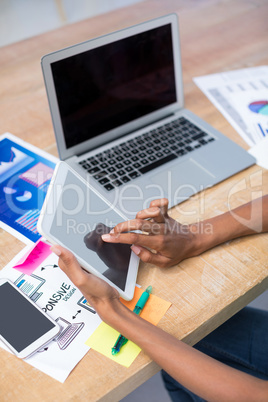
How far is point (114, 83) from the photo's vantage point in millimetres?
1025

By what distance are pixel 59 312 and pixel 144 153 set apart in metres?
0.45

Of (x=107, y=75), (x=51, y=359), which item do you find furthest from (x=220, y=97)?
(x=51, y=359)

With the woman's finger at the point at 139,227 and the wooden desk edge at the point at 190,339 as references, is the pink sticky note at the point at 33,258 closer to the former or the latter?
the woman's finger at the point at 139,227

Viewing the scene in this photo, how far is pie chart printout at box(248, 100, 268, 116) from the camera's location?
1.18m

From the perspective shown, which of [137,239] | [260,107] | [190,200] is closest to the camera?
[137,239]

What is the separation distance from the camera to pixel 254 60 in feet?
4.52

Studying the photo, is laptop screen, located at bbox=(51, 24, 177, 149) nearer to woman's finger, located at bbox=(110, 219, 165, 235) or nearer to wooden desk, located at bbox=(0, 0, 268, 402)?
wooden desk, located at bbox=(0, 0, 268, 402)

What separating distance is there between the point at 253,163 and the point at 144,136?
0.93ft

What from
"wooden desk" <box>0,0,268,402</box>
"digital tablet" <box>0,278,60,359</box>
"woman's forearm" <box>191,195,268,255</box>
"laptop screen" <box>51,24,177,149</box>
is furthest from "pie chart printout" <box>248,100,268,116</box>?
"digital tablet" <box>0,278,60,359</box>

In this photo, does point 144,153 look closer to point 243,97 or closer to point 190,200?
point 190,200

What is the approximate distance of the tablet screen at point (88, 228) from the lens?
72 centimetres

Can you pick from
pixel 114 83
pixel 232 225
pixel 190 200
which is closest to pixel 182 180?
pixel 190 200

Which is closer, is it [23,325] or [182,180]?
[23,325]

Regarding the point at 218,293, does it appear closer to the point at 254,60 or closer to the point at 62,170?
the point at 62,170
